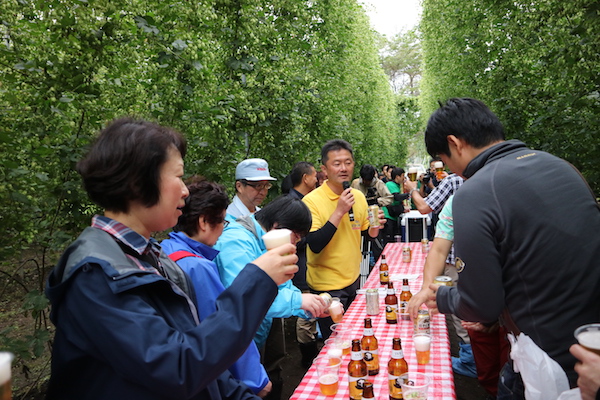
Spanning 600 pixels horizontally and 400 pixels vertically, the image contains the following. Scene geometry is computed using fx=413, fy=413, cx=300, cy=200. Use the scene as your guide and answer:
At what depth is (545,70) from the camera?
514cm

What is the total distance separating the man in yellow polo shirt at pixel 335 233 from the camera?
155 inches

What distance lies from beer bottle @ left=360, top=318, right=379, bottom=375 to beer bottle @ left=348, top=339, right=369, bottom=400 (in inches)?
3.5

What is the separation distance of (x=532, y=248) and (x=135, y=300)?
5.27ft

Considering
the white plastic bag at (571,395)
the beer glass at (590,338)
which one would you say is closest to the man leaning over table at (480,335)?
the white plastic bag at (571,395)

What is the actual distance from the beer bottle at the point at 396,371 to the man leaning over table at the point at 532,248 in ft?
1.52

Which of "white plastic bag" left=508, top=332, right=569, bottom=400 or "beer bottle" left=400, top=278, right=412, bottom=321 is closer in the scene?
"white plastic bag" left=508, top=332, right=569, bottom=400

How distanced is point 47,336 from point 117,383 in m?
2.31

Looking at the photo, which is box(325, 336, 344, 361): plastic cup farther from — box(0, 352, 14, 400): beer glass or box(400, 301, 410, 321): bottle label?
box(0, 352, 14, 400): beer glass

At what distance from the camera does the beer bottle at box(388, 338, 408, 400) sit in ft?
6.64

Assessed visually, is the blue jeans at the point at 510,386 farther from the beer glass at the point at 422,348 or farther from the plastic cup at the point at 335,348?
the plastic cup at the point at 335,348

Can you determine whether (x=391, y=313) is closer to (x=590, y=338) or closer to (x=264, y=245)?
(x=264, y=245)

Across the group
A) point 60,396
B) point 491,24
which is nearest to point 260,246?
point 60,396

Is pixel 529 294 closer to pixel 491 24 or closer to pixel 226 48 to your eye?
pixel 226 48

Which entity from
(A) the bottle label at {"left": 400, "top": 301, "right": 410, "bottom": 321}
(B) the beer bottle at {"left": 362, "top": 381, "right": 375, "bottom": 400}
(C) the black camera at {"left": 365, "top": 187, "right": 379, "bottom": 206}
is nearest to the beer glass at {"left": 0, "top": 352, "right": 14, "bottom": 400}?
(B) the beer bottle at {"left": 362, "top": 381, "right": 375, "bottom": 400}
